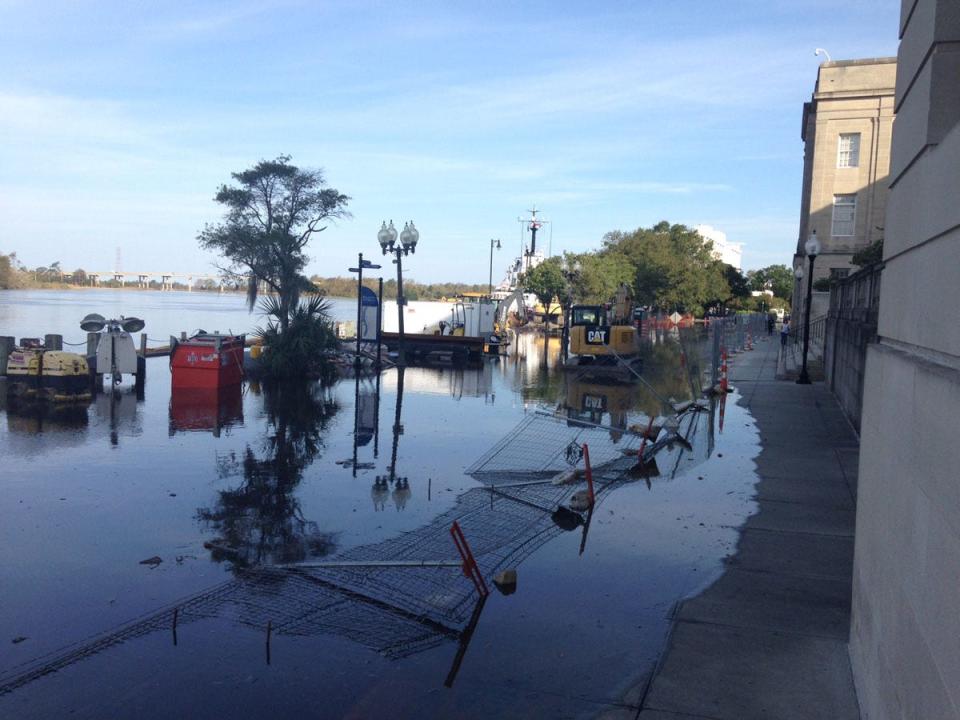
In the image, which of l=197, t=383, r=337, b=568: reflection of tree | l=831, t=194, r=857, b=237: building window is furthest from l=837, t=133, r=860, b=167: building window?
l=197, t=383, r=337, b=568: reflection of tree

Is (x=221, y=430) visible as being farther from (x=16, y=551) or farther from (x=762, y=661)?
(x=762, y=661)

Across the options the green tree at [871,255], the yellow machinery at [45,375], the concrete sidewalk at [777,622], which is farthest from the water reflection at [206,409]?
the green tree at [871,255]

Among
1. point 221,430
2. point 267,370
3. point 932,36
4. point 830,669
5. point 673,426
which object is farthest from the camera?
point 267,370

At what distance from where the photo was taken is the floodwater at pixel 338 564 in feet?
19.6

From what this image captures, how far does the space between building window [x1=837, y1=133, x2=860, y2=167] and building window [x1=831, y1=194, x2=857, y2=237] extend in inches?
76.7

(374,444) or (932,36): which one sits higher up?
(932,36)

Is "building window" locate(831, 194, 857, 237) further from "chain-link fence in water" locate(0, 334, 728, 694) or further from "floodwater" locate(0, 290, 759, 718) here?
"chain-link fence in water" locate(0, 334, 728, 694)

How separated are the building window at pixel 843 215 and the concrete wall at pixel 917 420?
46150 millimetres

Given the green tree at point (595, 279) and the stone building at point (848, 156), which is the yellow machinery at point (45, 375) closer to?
the stone building at point (848, 156)

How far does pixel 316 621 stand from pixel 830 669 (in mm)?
3954

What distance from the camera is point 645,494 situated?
11.9 metres

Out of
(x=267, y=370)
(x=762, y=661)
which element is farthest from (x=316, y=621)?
(x=267, y=370)

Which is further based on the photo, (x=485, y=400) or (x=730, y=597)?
(x=485, y=400)

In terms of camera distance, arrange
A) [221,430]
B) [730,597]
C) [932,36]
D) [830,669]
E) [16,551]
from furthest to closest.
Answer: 1. [221,430]
2. [16,551]
3. [730,597]
4. [830,669]
5. [932,36]
